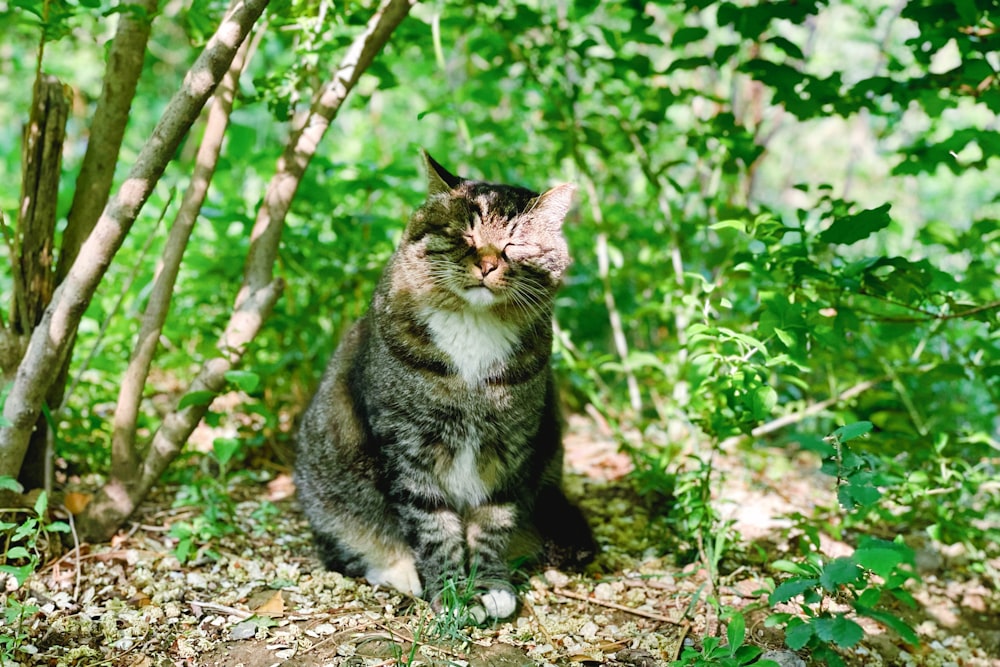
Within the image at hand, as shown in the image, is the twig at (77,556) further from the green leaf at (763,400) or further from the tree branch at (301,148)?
the green leaf at (763,400)

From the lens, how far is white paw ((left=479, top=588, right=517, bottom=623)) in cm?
242

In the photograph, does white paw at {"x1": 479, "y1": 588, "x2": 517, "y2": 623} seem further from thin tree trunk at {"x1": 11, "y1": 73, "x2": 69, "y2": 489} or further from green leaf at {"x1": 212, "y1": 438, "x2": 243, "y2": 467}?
thin tree trunk at {"x1": 11, "y1": 73, "x2": 69, "y2": 489}

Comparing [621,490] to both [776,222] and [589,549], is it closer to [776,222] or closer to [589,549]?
[589,549]

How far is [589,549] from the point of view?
2871 millimetres

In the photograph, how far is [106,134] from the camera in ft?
8.63

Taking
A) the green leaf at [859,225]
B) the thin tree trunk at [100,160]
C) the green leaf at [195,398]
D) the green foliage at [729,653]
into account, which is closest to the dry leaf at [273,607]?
the green leaf at [195,398]

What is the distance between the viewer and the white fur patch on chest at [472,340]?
2479 mm

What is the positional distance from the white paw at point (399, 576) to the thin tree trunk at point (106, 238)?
115 cm

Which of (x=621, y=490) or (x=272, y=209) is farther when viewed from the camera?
(x=621, y=490)

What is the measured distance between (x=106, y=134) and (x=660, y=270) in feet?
8.11

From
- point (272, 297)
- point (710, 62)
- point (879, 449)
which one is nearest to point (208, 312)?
point (272, 297)

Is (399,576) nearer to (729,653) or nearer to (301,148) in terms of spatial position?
(729,653)

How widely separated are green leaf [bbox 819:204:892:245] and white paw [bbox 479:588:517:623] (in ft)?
4.64

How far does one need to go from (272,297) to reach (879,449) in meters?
2.41
